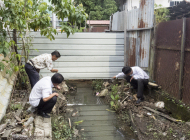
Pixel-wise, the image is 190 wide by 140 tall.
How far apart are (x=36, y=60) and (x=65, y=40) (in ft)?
7.70

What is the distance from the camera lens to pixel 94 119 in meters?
5.07

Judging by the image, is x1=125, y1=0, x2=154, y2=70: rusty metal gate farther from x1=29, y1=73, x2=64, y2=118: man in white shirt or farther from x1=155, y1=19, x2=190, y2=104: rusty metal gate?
x1=29, y1=73, x2=64, y2=118: man in white shirt

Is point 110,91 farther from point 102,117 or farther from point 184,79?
point 184,79

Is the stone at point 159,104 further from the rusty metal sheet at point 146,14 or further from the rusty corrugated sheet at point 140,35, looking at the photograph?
the rusty metal sheet at point 146,14

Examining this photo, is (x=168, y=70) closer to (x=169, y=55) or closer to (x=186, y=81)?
(x=169, y=55)

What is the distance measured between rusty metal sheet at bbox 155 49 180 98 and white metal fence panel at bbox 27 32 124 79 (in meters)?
2.01

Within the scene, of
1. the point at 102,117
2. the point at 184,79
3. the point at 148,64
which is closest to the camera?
the point at 184,79

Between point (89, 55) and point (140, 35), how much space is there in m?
2.15

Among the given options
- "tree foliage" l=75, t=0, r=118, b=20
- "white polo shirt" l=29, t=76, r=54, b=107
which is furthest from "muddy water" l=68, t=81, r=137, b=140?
"tree foliage" l=75, t=0, r=118, b=20

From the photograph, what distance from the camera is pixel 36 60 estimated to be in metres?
5.36

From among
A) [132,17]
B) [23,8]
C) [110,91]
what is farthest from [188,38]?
[23,8]

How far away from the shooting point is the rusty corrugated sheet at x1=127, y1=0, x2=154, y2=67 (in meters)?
6.13

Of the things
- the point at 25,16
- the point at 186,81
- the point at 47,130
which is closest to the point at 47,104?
the point at 47,130

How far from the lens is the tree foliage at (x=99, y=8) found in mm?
21938
